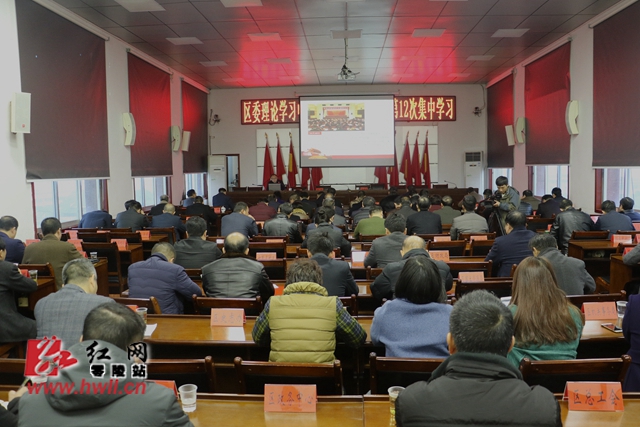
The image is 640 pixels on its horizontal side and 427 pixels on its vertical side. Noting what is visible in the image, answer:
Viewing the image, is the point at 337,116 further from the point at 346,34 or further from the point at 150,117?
the point at 150,117

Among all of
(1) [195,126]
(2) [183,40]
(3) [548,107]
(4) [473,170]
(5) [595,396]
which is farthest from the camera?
(4) [473,170]

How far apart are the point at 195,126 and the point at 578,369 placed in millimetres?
12777

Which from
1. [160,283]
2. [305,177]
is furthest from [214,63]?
[160,283]

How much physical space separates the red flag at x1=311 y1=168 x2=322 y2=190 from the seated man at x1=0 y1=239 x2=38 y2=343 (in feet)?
36.0

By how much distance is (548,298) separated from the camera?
2.35 metres

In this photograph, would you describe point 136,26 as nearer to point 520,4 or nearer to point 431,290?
point 520,4

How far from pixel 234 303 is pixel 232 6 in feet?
17.6

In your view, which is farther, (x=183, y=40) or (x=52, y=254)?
(x=183, y=40)

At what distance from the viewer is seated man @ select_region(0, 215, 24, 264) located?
493 cm

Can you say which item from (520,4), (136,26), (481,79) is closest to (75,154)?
(136,26)

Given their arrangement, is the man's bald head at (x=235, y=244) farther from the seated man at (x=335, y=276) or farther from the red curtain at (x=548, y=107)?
the red curtain at (x=548, y=107)

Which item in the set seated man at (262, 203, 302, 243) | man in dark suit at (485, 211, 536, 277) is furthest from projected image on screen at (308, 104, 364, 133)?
man in dark suit at (485, 211, 536, 277)

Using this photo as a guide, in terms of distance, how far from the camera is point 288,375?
2.06 metres

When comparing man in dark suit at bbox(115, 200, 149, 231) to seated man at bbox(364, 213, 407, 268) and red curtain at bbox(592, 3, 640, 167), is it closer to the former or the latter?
seated man at bbox(364, 213, 407, 268)
